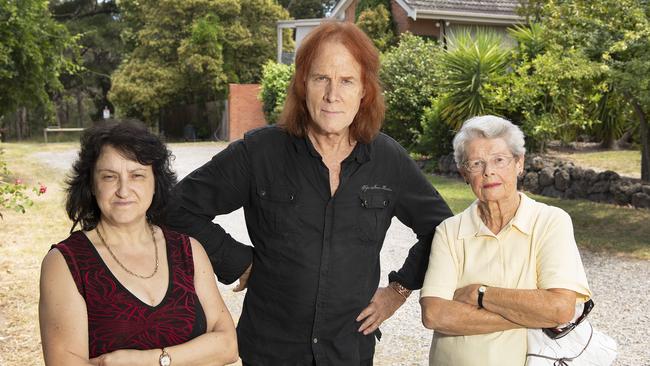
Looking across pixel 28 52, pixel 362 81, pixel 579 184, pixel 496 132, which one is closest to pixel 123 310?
pixel 362 81

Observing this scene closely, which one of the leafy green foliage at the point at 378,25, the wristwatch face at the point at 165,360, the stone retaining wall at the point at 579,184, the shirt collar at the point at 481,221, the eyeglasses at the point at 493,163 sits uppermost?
the leafy green foliage at the point at 378,25

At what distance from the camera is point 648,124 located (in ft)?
36.3

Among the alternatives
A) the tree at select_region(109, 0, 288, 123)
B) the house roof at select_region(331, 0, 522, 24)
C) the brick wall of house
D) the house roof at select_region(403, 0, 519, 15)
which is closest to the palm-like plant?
the house roof at select_region(331, 0, 522, 24)

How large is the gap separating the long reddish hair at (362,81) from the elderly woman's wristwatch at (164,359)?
0.96 meters

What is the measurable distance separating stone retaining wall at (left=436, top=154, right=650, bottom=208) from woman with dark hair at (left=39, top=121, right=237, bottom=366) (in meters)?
10.0

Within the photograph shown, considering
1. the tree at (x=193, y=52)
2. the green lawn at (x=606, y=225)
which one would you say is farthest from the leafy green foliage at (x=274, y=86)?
the green lawn at (x=606, y=225)

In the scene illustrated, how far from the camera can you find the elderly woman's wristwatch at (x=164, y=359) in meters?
Result: 2.44

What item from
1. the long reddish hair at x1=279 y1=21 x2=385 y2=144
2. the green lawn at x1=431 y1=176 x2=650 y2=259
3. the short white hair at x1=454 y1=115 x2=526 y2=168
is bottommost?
the green lawn at x1=431 y1=176 x2=650 y2=259

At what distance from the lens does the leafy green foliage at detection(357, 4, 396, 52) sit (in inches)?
949

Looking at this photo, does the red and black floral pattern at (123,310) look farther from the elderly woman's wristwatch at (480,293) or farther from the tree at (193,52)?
the tree at (193,52)

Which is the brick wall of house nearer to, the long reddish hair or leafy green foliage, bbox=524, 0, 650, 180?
leafy green foliage, bbox=524, 0, 650, 180

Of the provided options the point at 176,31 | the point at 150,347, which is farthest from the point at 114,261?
the point at 176,31

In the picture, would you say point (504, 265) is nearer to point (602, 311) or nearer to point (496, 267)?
point (496, 267)

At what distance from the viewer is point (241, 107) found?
1137 inches
